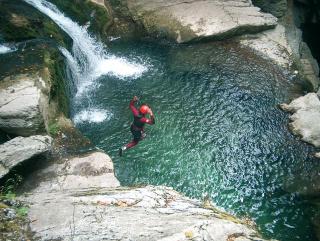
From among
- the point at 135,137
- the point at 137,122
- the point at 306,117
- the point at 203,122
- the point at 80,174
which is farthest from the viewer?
the point at 306,117

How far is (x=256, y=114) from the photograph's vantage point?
13383 mm

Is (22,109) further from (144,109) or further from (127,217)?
(127,217)

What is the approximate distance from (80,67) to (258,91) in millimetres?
7231

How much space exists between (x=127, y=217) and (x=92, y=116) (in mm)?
7316

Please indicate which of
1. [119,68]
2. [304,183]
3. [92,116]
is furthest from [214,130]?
[119,68]

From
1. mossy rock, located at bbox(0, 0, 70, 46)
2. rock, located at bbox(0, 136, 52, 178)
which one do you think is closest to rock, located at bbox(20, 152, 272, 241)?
rock, located at bbox(0, 136, 52, 178)

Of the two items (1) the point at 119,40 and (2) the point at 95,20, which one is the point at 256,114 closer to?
(1) the point at 119,40

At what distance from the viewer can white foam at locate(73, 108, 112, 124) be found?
12.9 meters

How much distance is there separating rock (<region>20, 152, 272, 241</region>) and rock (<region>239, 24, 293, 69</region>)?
980cm

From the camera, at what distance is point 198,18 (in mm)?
16609

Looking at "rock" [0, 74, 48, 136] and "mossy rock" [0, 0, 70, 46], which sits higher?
"mossy rock" [0, 0, 70, 46]

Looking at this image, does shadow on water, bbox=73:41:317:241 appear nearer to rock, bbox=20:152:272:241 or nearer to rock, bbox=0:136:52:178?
rock, bbox=0:136:52:178

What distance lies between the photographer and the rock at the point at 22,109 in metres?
10.2

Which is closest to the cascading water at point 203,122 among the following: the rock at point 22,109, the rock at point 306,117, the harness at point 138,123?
the rock at point 306,117
